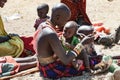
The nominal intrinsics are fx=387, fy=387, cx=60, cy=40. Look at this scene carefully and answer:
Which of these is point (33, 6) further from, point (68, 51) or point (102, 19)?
point (68, 51)

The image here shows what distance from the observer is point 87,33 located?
20.4 ft

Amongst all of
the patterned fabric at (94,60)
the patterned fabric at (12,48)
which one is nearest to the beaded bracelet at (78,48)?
the patterned fabric at (94,60)

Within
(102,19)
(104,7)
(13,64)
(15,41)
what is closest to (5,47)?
(15,41)

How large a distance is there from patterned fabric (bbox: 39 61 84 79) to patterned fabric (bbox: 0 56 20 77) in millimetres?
560

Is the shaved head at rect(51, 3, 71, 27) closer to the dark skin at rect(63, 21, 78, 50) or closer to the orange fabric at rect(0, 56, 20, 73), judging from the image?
the dark skin at rect(63, 21, 78, 50)

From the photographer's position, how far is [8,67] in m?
6.31

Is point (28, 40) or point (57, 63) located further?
point (28, 40)

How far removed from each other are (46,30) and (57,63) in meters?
0.61

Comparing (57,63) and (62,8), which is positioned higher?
(62,8)

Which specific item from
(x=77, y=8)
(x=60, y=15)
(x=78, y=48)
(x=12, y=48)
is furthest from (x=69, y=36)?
(x=77, y=8)

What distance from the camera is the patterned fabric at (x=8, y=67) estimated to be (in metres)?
6.24

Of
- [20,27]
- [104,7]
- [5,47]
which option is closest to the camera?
[5,47]

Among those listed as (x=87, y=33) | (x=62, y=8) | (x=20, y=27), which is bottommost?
(x=20, y=27)

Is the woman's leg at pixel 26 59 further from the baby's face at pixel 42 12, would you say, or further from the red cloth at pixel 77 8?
the red cloth at pixel 77 8
